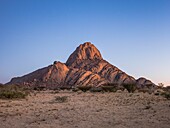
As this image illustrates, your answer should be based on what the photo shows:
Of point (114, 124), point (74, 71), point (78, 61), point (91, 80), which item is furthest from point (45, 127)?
point (78, 61)

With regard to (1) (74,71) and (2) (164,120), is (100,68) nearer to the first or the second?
(1) (74,71)

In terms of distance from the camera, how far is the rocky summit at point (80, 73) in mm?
104625

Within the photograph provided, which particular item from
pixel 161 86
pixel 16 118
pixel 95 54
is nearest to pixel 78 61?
pixel 95 54

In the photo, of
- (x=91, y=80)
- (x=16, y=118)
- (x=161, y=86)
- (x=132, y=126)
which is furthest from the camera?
(x=91, y=80)

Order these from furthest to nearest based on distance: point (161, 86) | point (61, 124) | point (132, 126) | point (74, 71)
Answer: point (74, 71)
point (161, 86)
point (61, 124)
point (132, 126)

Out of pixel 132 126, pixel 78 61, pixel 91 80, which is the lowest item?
pixel 132 126

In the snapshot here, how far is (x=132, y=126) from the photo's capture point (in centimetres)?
1298

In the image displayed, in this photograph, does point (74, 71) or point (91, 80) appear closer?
point (91, 80)

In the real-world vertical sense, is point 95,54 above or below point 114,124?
above

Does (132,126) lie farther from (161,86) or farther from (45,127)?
(161,86)

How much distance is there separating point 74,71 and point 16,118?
9414 centimetres

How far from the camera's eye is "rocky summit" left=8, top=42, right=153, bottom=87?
104625 millimetres

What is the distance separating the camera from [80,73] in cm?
10700

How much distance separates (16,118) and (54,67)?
95.4 m
